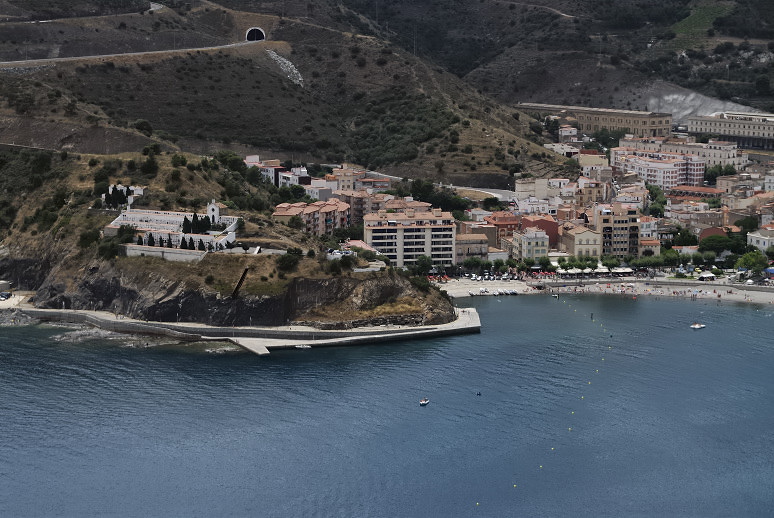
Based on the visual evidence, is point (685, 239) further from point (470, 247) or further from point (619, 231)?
point (470, 247)

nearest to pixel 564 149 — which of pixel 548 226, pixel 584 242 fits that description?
pixel 548 226

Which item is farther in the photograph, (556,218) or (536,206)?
(536,206)

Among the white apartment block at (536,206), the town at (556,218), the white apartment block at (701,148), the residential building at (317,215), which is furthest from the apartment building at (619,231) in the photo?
the white apartment block at (701,148)

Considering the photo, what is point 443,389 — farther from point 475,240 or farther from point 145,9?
point 145,9

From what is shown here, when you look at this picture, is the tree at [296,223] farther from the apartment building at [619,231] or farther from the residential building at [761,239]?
the residential building at [761,239]

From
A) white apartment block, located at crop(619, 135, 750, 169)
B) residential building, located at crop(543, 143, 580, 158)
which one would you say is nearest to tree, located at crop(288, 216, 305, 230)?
residential building, located at crop(543, 143, 580, 158)

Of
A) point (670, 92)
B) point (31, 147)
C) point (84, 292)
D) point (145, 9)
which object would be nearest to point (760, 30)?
point (670, 92)
